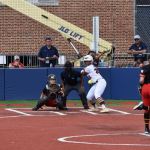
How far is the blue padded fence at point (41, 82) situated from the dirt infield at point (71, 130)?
3009 millimetres

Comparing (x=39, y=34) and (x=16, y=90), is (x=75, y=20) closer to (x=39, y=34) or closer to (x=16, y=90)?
(x=39, y=34)

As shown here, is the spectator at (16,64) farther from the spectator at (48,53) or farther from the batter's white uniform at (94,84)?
the batter's white uniform at (94,84)

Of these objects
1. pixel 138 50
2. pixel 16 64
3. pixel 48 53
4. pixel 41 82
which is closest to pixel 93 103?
pixel 41 82

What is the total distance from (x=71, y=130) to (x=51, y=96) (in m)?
4.93

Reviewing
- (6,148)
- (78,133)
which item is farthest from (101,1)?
(6,148)

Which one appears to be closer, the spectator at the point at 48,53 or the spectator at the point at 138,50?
the spectator at the point at 48,53

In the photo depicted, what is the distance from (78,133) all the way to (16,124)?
2381 mm

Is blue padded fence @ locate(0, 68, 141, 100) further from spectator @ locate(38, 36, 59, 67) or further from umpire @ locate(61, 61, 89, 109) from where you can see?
umpire @ locate(61, 61, 89, 109)

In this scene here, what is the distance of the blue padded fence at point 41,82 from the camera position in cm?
2459

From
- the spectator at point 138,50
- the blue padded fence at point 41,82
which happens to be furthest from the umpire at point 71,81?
the spectator at point 138,50

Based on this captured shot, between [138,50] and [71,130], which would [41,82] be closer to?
[138,50]

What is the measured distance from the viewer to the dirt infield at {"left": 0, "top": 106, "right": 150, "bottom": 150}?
44.5ft

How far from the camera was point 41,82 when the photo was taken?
2464 centimetres

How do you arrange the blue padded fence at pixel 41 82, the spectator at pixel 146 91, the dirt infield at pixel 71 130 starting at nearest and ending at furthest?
the dirt infield at pixel 71 130
the spectator at pixel 146 91
the blue padded fence at pixel 41 82
